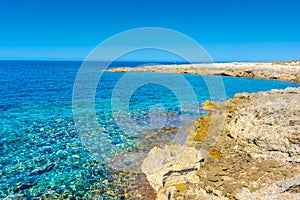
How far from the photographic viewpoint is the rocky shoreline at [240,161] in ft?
23.3

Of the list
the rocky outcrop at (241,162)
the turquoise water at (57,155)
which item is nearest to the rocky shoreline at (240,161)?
the rocky outcrop at (241,162)

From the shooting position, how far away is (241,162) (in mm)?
8648

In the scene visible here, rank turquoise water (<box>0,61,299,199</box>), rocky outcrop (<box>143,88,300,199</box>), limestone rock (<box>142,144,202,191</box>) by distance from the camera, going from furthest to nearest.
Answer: turquoise water (<box>0,61,299,199</box>) → limestone rock (<box>142,144,202,191</box>) → rocky outcrop (<box>143,88,300,199</box>)

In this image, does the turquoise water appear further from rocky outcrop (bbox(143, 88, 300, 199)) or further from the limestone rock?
rocky outcrop (bbox(143, 88, 300, 199))

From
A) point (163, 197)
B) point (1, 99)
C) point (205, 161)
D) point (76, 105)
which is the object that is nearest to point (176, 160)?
point (205, 161)

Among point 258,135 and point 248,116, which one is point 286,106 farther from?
point 258,135

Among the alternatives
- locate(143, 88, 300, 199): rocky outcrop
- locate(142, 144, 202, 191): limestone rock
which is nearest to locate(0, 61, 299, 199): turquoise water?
locate(142, 144, 202, 191): limestone rock

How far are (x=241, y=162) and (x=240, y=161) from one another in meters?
0.11

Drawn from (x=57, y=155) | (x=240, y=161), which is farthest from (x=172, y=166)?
(x=57, y=155)

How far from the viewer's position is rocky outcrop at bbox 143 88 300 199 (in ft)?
23.3

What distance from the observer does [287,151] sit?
8.58 metres

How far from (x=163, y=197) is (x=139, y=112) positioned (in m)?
15.0

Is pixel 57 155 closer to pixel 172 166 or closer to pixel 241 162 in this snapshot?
pixel 172 166

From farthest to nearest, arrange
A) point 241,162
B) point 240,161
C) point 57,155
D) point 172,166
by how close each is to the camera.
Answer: point 57,155
point 172,166
point 240,161
point 241,162
